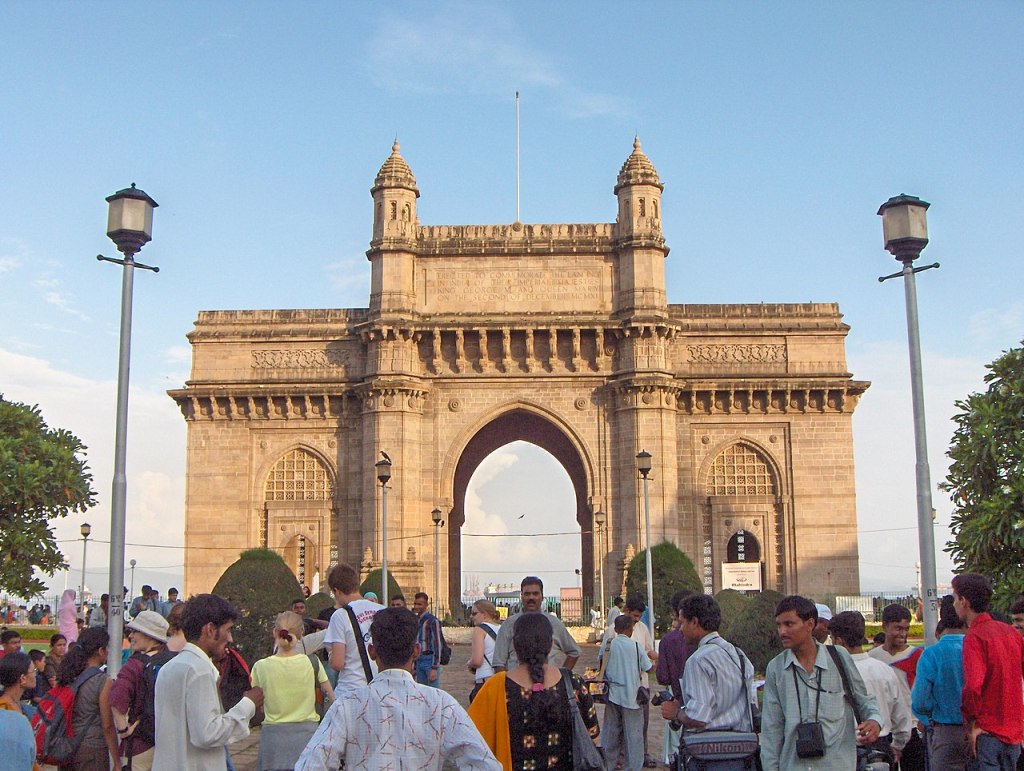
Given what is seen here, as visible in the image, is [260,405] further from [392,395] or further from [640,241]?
[640,241]

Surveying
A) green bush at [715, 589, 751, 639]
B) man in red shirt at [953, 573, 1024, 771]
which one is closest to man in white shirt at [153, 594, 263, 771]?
man in red shirt at [953, 573, 1024, 771]

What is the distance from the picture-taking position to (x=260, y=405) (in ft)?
131

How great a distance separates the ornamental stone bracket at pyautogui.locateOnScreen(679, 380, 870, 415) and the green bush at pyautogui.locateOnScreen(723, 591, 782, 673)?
742 inches

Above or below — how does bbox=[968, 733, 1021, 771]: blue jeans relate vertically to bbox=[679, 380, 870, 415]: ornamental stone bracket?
below

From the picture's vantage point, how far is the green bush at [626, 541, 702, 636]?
31688 mm

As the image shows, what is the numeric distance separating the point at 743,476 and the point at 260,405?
1587 centimetres

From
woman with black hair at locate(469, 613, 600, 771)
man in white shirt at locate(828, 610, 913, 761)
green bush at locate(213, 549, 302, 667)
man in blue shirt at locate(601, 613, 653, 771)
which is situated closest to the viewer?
woman with black hair at locate(469, 613, 600, 771)

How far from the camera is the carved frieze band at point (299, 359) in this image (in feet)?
131

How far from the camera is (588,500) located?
3853cm

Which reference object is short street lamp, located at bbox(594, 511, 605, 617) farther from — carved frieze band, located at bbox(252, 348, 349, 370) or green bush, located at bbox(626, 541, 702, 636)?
carved frieze band, located at bbox(252, 348, 349, 370)

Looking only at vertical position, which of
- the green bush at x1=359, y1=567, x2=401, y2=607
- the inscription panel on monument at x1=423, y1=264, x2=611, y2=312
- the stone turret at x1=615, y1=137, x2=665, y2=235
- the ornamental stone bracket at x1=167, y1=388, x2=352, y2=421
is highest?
the stone turret at x1=615, y1=137, x2=665, y2=235

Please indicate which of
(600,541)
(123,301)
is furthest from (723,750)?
(600,541)

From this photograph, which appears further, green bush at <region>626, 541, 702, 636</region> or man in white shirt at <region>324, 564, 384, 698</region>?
green bush at <region>626, 541, 702, 636</region>

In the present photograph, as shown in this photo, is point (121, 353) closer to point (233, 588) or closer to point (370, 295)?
point (233, 588)
